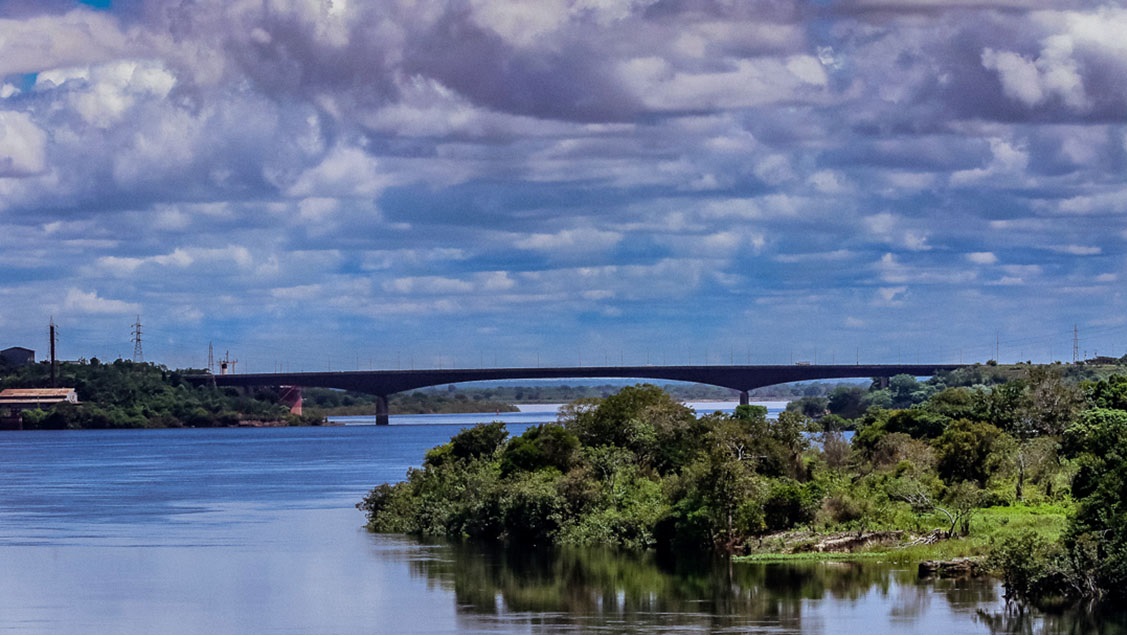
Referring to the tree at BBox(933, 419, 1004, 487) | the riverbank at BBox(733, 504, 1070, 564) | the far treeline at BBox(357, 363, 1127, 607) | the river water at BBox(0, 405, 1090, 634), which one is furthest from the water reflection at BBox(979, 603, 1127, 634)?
the tree at BBox(933, 419, 1004, 487)

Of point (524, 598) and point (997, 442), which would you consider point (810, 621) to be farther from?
point (997, 442)

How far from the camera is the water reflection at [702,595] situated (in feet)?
198

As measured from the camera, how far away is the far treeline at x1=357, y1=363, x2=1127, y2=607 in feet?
218

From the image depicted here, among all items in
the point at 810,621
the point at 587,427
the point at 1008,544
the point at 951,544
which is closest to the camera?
the point at 810,621

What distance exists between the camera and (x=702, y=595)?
6806cm

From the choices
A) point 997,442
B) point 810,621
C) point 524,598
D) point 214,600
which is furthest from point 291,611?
point 997,442

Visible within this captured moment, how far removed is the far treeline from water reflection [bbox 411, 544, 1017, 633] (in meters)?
3.26

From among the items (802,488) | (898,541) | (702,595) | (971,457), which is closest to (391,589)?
(702,595)

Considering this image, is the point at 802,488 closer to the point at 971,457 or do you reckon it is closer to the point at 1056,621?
the point at 971,457

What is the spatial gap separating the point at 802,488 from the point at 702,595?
16.5 metres

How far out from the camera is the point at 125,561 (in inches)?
3302

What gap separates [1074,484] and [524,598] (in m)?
27.2

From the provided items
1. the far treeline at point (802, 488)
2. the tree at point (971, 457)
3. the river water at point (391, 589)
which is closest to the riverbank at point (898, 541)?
the far treeline at point (802, 488)

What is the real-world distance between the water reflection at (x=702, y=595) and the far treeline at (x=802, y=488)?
326cm
